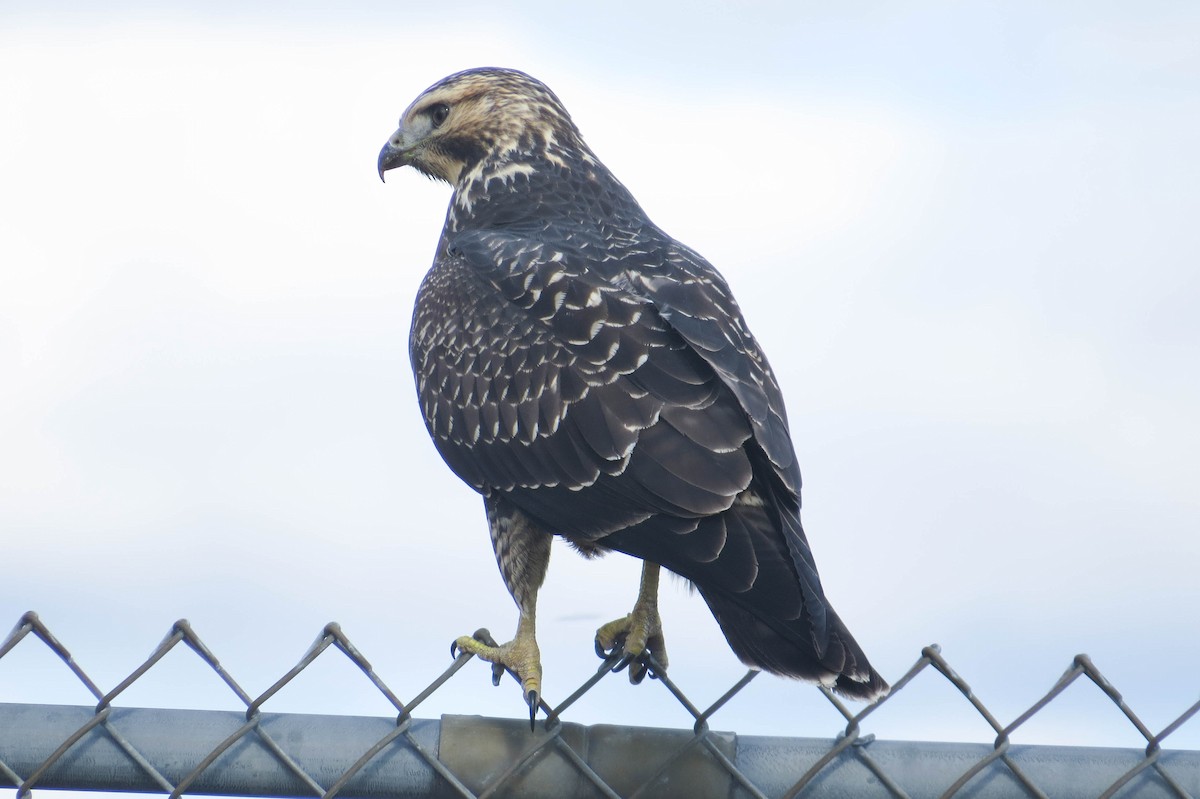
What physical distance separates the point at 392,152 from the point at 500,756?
308 cm

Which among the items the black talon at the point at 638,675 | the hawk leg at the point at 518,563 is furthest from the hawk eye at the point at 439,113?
the black talon at the point at 638,675

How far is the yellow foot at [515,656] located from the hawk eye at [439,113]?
2.14 meters

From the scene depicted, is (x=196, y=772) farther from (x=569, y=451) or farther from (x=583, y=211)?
(x=583, y=211)

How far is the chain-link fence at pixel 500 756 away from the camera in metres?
2.29

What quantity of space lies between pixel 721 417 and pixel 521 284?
88 centimetres

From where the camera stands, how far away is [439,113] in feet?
16.5

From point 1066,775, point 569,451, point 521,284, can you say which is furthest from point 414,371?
point 1066,775

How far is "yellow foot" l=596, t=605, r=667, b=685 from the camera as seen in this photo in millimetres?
3746

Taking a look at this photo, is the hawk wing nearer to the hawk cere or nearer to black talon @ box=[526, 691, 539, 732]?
the hawk cere

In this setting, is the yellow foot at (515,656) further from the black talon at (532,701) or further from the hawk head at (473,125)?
the hawk head at (473,125)

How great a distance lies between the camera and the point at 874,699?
2.75 m

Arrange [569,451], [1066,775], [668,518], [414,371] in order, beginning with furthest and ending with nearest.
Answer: [414,371] < [569,451] < [668,518] < [1066,775]

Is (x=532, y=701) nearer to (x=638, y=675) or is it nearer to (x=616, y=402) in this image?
(x=638, y=675)

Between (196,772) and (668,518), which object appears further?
(668,518)
